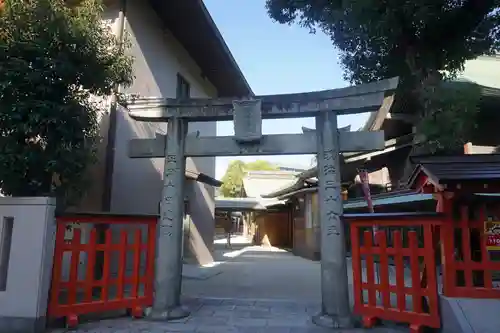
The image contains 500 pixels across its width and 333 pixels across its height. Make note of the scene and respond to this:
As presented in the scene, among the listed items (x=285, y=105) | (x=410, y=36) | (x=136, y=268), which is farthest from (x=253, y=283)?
(x=410, y=36)

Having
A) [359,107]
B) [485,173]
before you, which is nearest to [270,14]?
[359,107]

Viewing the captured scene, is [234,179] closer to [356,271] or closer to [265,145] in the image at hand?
[265,145]

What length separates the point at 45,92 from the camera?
512 cm

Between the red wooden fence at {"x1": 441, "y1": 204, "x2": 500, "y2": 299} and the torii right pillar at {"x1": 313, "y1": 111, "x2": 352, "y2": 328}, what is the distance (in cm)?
135

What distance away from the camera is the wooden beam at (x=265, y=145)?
5656 mm

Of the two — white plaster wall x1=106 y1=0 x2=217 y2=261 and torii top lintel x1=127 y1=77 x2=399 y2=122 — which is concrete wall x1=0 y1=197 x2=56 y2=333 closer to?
torii top lintel x1=127 y1=77 x2=399 y2=122

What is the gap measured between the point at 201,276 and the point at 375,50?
7.76 meters

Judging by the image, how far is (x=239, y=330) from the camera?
4996mm

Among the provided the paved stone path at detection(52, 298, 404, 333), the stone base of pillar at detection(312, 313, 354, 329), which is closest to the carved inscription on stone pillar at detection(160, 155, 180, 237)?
the paved stone path at detection(52, 298, 404, 333)

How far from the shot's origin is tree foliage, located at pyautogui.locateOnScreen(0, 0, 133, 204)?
500 centimetres

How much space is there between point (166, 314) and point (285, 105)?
3.74 metres

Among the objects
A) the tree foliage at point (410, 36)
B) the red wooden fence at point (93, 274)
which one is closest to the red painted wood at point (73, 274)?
the red wooden fence at point (93, 274)

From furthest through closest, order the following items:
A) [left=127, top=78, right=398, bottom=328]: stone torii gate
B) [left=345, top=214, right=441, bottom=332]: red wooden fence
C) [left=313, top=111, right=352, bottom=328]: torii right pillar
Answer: [left=127, top=78, right=398, bottom=328]: stone torii gate < [left=313, top=111, right=352, bottom=328]: torii right pillar < [left=345, top=214, right=441, bottom=332]: red wooden fence

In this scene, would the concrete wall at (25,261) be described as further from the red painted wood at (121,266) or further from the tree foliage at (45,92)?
the red painted wood at (121,266)
